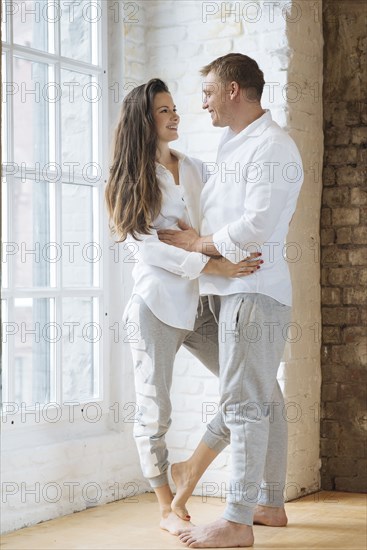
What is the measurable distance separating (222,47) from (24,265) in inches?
60.5

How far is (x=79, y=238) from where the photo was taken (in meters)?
3.87

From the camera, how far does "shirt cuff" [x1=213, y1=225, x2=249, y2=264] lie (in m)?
2.98

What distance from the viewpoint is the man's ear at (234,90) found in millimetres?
3076

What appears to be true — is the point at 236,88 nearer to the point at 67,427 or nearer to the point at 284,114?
the point at 284,114

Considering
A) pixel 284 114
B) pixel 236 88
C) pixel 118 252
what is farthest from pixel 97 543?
pixel 284 114

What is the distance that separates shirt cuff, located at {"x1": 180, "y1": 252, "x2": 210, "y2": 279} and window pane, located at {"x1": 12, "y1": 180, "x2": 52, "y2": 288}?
86cm

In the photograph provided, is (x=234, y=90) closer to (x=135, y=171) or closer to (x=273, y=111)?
(x=135, y=171)

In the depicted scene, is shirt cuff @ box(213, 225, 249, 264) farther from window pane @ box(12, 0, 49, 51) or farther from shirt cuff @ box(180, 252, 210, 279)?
window pane @ box(12, 0, 49, 51)

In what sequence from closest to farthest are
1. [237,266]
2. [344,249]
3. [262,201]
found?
[262,201] → [237,266] → [344,249]

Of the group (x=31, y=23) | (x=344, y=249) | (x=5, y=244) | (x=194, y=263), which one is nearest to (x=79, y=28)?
(x=31, y=23)

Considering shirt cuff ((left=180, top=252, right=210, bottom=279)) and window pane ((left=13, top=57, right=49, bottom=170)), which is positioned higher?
window pane ((left=13, top=57, right=49, bottom=170))

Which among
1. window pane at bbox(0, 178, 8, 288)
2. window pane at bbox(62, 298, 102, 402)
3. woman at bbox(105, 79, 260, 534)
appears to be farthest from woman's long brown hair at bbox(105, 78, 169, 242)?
window pane at bbox(62, 298, 102, 402)

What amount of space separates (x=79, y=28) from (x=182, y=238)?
1.41 m

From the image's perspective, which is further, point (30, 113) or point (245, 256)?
point (30, 113)
